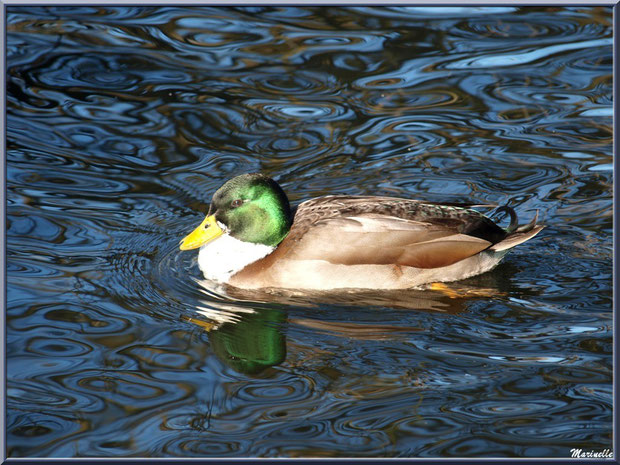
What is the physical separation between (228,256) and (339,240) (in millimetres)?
988

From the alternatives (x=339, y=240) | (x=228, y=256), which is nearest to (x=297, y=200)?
(x=228, y=256)

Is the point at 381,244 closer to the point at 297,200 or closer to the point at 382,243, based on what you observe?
the point at 382,243

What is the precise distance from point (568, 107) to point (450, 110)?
1.26 meters

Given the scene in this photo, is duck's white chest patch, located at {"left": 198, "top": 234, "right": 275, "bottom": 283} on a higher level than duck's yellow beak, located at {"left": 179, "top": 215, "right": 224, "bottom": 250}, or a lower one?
lower

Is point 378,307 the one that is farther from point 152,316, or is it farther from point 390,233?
point 152,316

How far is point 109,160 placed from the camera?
952cm

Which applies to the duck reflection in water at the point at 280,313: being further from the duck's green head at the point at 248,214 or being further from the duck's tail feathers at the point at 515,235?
the duck's green head at the point at 248,214

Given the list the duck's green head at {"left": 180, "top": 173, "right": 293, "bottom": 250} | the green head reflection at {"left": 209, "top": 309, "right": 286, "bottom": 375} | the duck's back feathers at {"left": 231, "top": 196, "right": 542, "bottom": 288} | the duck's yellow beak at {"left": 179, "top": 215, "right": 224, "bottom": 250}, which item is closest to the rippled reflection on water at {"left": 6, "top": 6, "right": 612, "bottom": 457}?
the green head reflection at {"left": 209, "top": 309, "right": 286, "bottom": 375}

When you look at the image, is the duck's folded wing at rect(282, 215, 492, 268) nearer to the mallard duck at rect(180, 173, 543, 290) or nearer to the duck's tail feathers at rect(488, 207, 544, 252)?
the mallard duck at rect(180, 173, 543, 290)

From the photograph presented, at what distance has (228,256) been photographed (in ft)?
25.6

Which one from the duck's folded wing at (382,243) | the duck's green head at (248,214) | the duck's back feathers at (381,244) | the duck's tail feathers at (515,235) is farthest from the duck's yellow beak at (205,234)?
the duck's tail feathers at (515,235)

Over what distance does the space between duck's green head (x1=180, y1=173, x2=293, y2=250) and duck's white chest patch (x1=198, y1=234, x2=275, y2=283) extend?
0.05 metres

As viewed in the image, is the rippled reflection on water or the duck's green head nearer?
the rippled reflection on water

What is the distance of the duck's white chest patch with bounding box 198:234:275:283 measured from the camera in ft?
25.6
